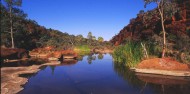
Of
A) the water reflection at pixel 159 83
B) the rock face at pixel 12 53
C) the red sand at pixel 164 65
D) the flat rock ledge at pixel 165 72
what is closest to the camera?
the water reflection at pixel 159 83

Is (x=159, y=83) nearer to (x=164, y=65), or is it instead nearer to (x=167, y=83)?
(x=167, y=83)

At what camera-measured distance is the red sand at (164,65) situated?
19991mm

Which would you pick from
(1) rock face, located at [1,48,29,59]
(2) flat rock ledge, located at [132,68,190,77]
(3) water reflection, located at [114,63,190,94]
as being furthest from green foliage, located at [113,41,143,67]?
(1) rock face, located at [1,48,29,59]

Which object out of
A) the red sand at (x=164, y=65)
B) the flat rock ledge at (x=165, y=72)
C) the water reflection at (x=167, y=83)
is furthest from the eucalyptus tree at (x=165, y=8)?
the water reflection at (x=167, y=83)

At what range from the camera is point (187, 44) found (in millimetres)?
23375

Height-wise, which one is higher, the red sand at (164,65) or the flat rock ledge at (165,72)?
the red sand at (164,65)

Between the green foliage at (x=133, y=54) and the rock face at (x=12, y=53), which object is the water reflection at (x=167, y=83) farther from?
the rock face at (x=12, y=53)

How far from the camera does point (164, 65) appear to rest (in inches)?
808

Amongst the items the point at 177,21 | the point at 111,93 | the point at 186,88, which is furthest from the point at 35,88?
the point at 177,21

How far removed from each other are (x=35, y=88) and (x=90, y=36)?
106 meters

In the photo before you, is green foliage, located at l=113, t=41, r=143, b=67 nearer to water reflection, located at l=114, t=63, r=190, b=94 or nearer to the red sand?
the red sand

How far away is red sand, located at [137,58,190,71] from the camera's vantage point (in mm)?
19991

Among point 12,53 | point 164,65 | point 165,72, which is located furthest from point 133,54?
point 12,53

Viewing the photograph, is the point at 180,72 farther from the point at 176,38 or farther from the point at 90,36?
the point at 90,36
